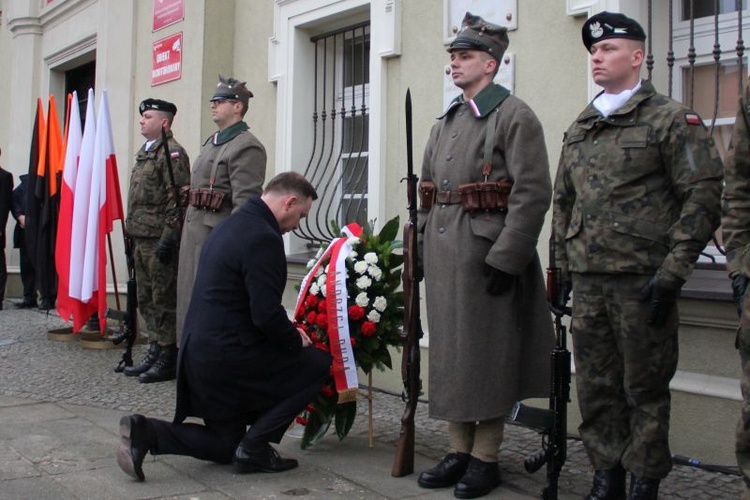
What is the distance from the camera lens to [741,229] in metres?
2.87

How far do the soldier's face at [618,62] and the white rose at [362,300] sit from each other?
1.54 metres

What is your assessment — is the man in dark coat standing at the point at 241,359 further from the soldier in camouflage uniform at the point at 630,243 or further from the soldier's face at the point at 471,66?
the soldier in camouflage uniform at the point at 630,243

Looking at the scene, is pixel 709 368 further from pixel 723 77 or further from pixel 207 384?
pixel 207 384

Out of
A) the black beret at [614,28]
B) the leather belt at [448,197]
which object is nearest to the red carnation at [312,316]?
the leather belt at [448,197]

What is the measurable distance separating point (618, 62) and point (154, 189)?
4189mm

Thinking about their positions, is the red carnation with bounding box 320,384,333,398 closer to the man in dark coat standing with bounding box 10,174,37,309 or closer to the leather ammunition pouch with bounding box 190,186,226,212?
the leather ammunition pouch with bounding box 190,186,226,212

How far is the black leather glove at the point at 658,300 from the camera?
3.23 metres

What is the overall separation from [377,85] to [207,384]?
2988mm

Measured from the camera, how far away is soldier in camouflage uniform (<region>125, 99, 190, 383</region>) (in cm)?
657

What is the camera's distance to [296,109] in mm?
7320

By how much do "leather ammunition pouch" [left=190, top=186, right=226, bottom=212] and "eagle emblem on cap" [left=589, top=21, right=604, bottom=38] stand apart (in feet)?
9.75

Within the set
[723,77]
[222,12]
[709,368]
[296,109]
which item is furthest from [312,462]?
[222,12]

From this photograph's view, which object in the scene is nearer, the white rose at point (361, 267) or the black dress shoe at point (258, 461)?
the black dress shoe at point (258, 461)

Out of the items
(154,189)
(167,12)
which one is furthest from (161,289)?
(167,12)
